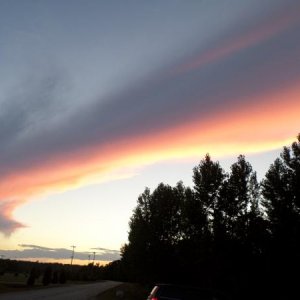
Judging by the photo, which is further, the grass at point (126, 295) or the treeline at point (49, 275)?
the treeline at point (49, 275)

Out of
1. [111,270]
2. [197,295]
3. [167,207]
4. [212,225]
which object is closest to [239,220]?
[212,225]

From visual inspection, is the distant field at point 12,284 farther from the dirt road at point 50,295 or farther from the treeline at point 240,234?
the treeline at point 240,234

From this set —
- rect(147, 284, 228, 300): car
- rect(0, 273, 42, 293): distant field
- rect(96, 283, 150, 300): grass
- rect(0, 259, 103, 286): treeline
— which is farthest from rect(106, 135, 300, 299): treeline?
rect(0, 259, 103, 286): treeline

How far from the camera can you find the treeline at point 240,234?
3006cm

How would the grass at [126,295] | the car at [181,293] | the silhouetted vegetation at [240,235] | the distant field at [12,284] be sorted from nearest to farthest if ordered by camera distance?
the car at [181,293]
the silhouetted vegetation at [240,235]
the grass at [126,295]
the distant field at [12,284]

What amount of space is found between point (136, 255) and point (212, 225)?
514 inches

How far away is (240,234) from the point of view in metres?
31.9

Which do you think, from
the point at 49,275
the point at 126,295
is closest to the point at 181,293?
the point at 126,295

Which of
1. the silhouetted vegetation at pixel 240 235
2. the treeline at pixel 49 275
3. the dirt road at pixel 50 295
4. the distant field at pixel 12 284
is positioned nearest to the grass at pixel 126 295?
the dirt road at pixel 50 295

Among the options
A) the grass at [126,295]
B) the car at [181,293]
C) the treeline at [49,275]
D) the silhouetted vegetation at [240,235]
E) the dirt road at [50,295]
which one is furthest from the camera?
the treeline at [49,275]

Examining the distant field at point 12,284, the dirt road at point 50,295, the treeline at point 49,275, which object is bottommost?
the dirt road at point 50,295

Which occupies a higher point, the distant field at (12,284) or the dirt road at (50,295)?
the distant field at (12,284)

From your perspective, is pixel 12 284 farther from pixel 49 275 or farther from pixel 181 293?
pixel 181 293

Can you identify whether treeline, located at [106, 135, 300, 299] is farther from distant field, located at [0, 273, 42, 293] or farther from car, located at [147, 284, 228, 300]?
distant field, located at [0, 273, 42, 293]
